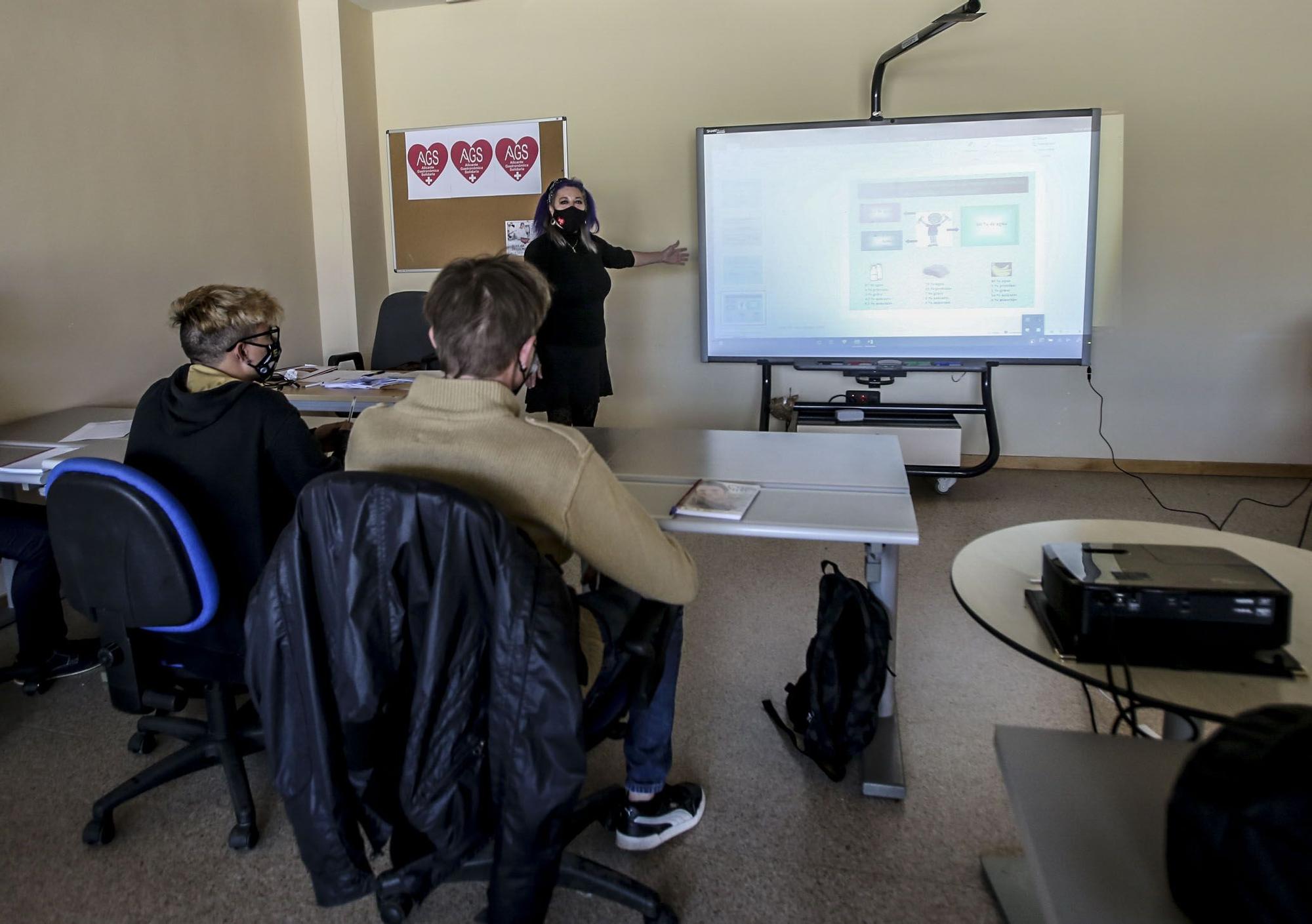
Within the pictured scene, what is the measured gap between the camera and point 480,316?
1.38 m

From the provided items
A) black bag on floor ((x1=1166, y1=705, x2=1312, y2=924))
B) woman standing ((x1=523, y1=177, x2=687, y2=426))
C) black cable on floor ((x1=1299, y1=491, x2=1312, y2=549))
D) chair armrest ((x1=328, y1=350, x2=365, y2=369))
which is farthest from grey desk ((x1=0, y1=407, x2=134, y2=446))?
black cable on floor ((x1=1299, y1=491, x2=1312, y2=549))

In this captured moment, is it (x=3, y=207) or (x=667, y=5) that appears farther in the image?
(x=667, y=5)

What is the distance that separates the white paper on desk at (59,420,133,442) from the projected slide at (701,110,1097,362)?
239 cm

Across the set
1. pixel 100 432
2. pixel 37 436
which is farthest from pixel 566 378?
pixel 37 436

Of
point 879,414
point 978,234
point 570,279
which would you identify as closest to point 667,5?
point 570,279

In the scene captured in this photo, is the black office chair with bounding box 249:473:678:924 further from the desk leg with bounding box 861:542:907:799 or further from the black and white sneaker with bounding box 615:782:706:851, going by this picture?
the desk leg with bounding box 861:542:907:799

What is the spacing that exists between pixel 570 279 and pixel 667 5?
1657mm

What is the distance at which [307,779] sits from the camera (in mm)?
1171

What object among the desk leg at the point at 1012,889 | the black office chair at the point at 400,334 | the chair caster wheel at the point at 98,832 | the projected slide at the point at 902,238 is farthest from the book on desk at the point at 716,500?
the black office chair at the point at 400,334

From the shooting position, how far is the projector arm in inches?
127

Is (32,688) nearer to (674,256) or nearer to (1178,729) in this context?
(1178,729)

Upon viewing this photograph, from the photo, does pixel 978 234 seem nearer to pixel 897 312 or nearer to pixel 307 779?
pixel 897 312

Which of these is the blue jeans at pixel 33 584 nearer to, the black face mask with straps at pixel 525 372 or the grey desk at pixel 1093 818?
the black face mask with straps at pixel 525 372

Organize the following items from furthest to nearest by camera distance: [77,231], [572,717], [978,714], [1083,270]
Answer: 1. [1083,270]
2. [77,231]
3. [978,714]
4. [572,717]
